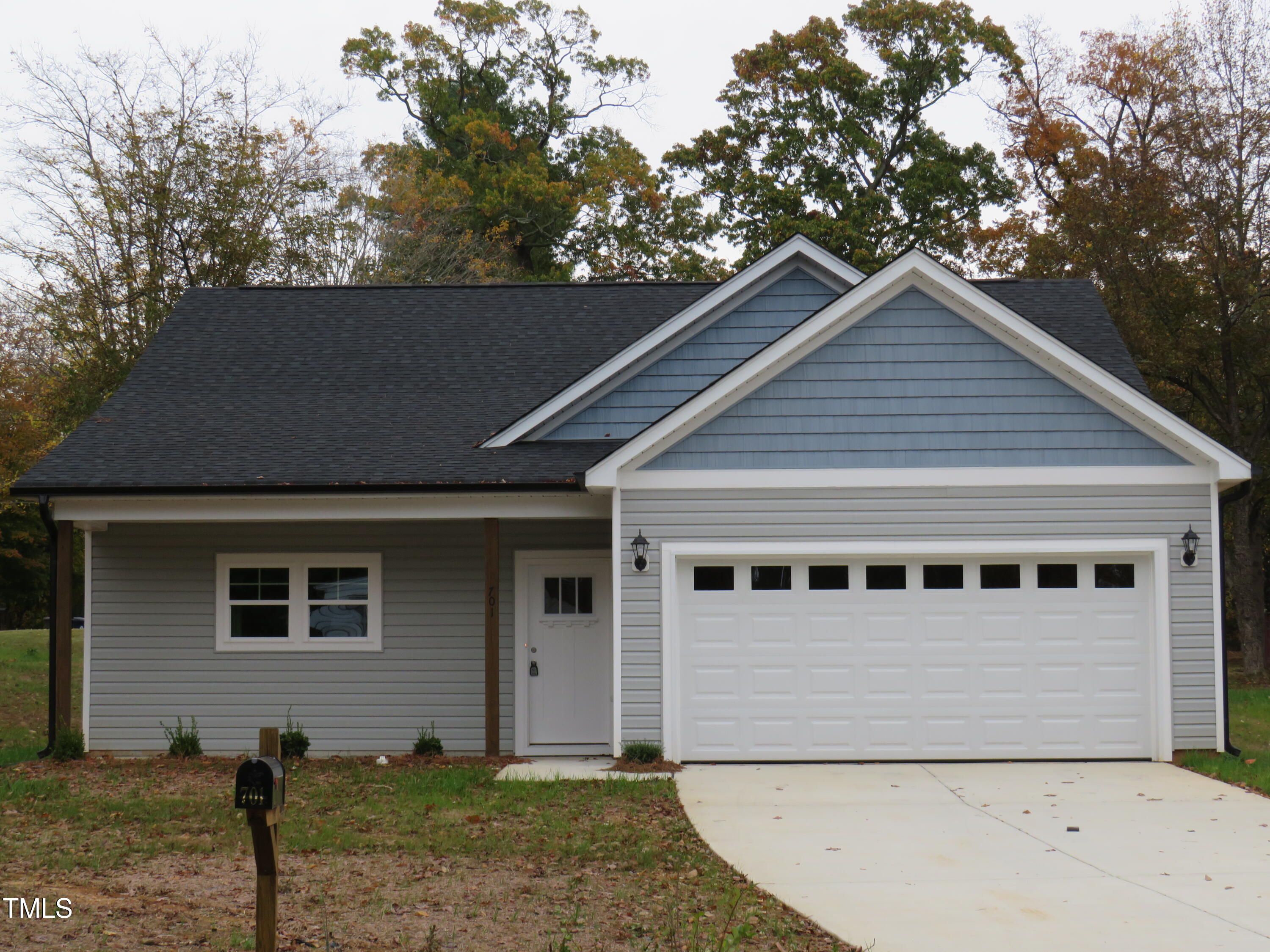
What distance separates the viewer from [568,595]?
13.4m

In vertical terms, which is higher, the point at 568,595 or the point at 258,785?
the point at 568,595

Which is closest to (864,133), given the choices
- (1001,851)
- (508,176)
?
(508,176)

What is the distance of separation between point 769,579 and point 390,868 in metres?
5.58

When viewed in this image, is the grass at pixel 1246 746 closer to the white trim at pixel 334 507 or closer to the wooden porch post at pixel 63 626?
the white trim at pixel 334 507

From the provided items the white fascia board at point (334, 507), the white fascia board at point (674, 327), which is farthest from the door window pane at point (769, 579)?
the white fascia board at point (674, 327)

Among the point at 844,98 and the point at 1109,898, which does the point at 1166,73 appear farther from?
the point at 1109,898

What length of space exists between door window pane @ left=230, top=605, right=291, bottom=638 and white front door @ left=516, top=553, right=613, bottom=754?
2616mm

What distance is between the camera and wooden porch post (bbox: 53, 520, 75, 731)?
40.1 ft

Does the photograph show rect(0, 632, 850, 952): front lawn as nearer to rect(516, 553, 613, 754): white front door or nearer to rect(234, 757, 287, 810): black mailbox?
rect(234, 757, 287, 810): black mailbox

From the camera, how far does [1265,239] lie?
20406 millimetres

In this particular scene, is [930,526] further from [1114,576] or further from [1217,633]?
[1217,633]

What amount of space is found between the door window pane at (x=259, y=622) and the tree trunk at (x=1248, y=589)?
16642 millimetres

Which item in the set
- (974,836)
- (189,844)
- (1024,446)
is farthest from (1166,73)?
(189,844)

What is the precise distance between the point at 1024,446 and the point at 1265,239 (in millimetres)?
11577
